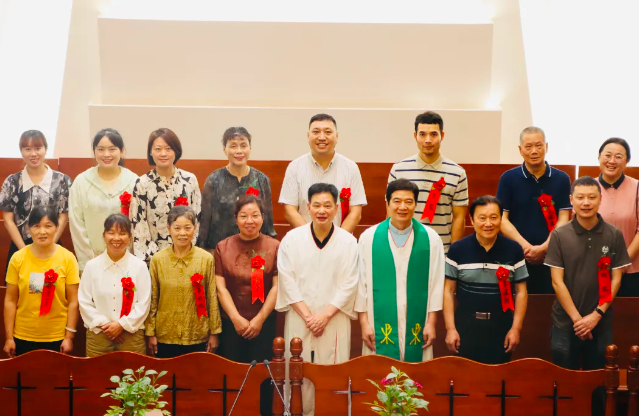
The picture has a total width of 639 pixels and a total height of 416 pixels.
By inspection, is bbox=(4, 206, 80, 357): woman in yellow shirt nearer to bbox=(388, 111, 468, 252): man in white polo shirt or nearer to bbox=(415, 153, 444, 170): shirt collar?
bbox=(388, 111, 468, 252): man in white polo shirt

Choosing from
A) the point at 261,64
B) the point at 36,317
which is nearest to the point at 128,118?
the point at 261,64

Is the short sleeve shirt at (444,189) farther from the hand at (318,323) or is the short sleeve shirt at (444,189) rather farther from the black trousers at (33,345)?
the black trousers at (33,345)

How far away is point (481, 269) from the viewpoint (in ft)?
10.9

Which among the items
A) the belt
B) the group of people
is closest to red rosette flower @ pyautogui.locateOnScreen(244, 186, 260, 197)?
the group of people

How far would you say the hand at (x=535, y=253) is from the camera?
143 inches

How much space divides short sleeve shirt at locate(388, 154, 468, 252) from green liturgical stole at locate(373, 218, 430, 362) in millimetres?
314

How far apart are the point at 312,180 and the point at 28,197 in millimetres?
1530

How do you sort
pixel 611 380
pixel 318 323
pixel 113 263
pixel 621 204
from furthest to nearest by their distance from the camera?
pixel 621 204 → pixel 113 263 → pixel 318 323 → pixel 611 380

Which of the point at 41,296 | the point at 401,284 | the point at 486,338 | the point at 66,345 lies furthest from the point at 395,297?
the point at 41,296

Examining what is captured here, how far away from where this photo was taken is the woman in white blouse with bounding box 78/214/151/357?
3297 mm

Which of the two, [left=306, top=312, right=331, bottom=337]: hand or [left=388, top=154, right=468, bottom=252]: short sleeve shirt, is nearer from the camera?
[left=306, top=312, right=331, bottom=337]: hand

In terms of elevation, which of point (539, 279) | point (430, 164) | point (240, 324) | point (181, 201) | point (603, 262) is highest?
point (430, 164)

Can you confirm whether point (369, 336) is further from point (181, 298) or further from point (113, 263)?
point (113, 263)

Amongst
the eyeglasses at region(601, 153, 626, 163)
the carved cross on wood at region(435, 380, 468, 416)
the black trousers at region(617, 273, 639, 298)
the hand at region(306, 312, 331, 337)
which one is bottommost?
the carved cross on wood at region(435, 380, 468, 416)
